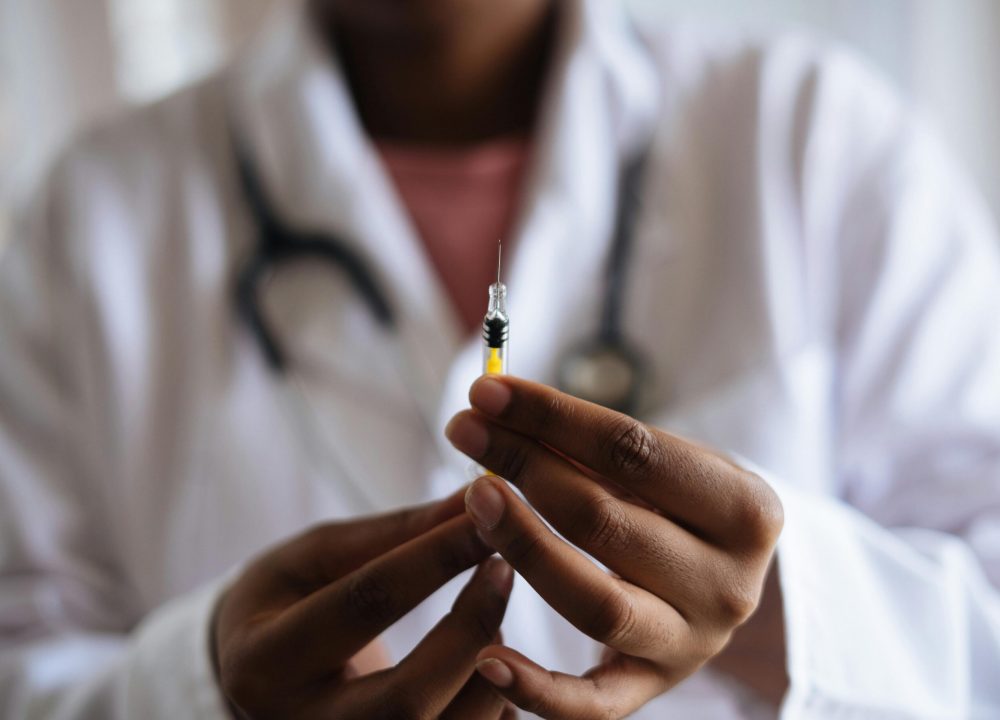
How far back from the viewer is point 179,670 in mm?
430

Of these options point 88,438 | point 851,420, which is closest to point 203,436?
point 88,438

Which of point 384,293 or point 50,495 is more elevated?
point 384,293

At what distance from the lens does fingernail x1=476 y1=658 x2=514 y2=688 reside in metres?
0.29

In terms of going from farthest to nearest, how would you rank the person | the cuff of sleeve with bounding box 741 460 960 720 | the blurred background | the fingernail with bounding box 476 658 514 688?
the blurred background
the person
the cuff of sleeve with bounding box 741 460 960 720
the fingernail with bounding box 476 658 514 688

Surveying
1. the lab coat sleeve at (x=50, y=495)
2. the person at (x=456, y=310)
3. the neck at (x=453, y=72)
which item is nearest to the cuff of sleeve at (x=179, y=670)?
the person at (x=456, y=310)

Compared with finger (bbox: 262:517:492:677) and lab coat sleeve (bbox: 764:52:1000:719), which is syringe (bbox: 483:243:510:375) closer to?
finger (bbox: 262:517:492:677)

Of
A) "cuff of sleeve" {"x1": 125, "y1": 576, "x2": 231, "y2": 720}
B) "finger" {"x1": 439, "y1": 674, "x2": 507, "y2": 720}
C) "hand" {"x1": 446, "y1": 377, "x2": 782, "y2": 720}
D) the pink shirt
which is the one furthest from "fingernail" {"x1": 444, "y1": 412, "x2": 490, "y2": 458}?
the pink shirt

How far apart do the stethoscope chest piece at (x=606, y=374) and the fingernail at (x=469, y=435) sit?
28 cm

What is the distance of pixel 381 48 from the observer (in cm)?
67

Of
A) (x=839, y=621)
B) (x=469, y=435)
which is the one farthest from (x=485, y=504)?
(x=839, y=621)

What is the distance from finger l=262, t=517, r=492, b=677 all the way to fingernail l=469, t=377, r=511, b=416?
Result: 0.05 meters

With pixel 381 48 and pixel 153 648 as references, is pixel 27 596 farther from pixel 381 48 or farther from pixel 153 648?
pixel 381 48

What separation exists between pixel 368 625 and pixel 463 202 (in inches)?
17.2

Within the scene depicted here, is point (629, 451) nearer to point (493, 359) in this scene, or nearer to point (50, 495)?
point (493, 359)
